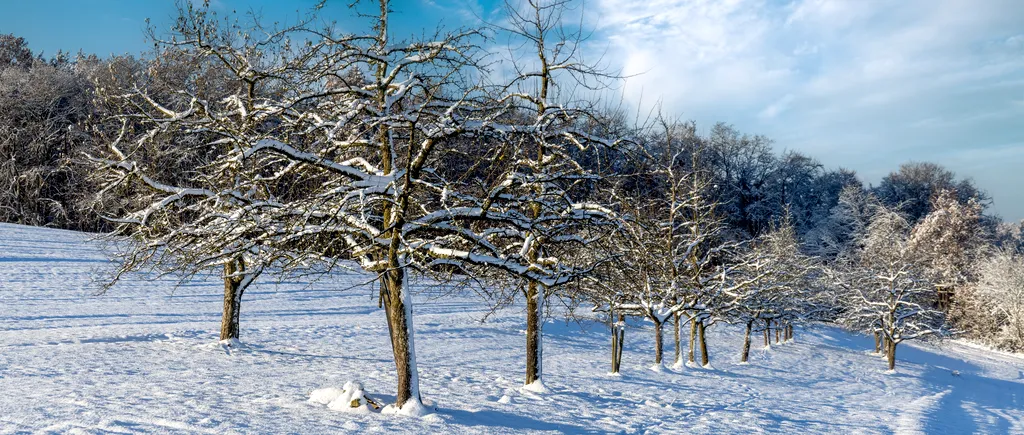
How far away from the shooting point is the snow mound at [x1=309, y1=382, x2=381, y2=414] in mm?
9246

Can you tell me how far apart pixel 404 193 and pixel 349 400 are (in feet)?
10.4

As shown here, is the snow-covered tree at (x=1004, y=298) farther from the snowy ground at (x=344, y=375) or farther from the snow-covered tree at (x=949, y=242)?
the snowy ground at (x=344, y=375)

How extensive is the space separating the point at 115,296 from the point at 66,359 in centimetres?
1001

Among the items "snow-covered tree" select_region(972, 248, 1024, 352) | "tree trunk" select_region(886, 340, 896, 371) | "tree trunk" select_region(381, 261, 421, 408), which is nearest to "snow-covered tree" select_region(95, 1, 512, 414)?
"tree trunk" select_region(381, 261, 421, 408)

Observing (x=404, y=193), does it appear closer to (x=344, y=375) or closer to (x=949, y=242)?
(x=344, y=375)

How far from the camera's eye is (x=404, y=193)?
8.62 metres

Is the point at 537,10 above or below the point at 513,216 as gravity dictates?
above

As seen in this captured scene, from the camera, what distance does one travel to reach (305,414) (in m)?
8.96

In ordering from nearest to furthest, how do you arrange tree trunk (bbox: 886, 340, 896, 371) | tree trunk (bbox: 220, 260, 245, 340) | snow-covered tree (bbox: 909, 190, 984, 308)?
1. tree trunk (bbox: 220, 260, 245, 340)
2. tree trunk (bbox: 886, 340, 896, 371)
3. snow-covered tree (bbox: 909, 190, 984, 308)

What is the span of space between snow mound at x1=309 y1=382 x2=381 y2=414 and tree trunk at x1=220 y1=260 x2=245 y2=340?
577cm

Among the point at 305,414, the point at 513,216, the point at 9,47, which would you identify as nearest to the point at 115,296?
the point at 305,414

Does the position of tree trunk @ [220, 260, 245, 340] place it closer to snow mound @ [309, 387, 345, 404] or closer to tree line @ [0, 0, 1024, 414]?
tree line @ [0, 0, 1024, 414]

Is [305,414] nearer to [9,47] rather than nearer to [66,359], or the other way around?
[66,359]

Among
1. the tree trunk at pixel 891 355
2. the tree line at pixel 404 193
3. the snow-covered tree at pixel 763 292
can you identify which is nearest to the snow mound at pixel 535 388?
the tree line at pixel 404 193
